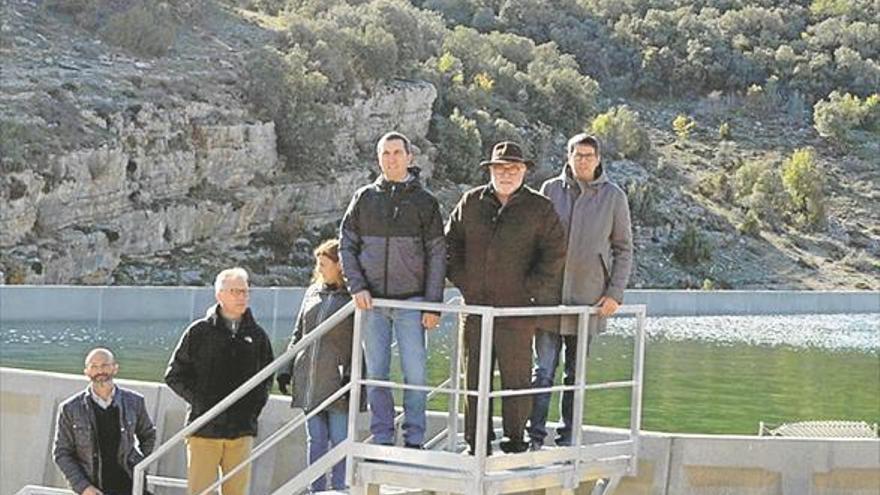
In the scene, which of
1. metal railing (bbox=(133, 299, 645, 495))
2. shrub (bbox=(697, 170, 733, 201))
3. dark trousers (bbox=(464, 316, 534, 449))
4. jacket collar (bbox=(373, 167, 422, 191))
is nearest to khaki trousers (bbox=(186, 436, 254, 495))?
metal railing (bbox=(133, 299, 645, 495))

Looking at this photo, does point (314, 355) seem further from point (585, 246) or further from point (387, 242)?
point (585, 246)

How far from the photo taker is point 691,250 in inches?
2281

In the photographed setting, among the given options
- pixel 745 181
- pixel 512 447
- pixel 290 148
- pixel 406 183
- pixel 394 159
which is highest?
pixel 745 181

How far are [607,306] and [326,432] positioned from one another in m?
1.82

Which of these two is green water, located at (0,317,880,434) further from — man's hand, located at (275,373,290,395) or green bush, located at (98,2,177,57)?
green bush, located at (98,2,177,57)

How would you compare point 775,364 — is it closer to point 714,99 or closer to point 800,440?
point 800,440

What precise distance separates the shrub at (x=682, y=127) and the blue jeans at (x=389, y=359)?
238 ft

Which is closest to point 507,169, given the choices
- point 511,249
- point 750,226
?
point 511,249

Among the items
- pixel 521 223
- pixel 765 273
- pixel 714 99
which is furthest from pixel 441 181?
pixel 521 223

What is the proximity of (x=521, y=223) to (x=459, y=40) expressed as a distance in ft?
204

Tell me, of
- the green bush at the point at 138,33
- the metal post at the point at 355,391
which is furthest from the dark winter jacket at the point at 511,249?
the green bush at the point at 138,33

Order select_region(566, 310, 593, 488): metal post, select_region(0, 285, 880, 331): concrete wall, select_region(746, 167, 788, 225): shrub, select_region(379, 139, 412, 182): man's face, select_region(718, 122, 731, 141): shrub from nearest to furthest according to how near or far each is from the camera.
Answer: select_region(379, 139, 412, 182): man's face
select_region(566, 310, 593, 488): metal post
select_region(0, 285, 880, 331): concrete wall
select_region(746, 167, 788, 225): shrub
select_region(718, 122, 731, 141): shrub

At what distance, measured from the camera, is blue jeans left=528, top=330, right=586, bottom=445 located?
8703 mm

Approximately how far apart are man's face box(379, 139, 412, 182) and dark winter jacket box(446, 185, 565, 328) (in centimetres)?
36
